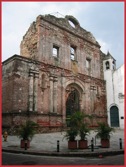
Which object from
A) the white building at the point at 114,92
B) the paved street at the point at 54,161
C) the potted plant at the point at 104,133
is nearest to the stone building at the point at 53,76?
the white building at the point at 114,92

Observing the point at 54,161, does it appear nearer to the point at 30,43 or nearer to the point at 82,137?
the point at 82,137

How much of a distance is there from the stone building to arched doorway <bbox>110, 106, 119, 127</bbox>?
925 millimetres

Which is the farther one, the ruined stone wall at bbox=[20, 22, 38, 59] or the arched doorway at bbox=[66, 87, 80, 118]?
the arched doorway at bbox=[66, 87, 80, 118]

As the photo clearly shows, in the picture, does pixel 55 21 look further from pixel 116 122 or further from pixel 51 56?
pixel 116 122

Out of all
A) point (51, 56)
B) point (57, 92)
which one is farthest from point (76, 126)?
point (51, 56)

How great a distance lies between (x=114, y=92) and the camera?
2691 centimetres

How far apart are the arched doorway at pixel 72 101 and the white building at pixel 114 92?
17.4ft

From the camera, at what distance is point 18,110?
58.0 feet

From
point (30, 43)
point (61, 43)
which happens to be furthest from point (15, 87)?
point (61, 43)

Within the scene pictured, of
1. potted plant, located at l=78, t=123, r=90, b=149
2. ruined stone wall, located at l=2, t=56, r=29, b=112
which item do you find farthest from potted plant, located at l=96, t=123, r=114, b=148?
ruined stone wall, located at l=2, t=56, r=29, b=112

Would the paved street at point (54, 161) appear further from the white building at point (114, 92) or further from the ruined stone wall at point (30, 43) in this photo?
the white building at point (114, 92)

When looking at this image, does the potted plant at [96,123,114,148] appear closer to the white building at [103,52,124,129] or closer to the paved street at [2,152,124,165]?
the paved street at [2,152,124,165]

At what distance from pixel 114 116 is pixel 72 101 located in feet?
21.3

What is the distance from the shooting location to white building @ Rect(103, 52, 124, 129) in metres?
26.0
